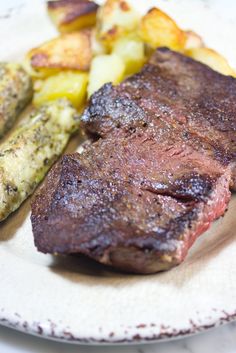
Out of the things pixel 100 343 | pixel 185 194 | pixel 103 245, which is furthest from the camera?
pixel 185 194

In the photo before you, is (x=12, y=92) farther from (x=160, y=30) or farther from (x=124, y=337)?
(x=124, y=337)

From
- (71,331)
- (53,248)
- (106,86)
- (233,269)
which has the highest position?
(106,86)

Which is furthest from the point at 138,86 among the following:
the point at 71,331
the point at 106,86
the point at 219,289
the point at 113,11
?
the point at 71,331

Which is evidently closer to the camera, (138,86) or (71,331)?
(71,331)

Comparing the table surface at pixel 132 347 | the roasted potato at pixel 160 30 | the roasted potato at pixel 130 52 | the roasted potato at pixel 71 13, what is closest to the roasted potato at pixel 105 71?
the roasted potato at pixel 130 52

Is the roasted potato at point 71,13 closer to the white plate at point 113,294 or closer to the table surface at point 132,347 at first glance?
the white plate at point 113,294

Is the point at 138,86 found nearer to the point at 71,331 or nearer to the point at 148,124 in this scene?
the point at 148,124

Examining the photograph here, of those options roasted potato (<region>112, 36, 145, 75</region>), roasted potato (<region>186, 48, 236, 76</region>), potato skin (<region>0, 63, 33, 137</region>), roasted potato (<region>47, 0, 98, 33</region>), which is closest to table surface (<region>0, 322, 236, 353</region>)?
potato skin (<region>0, 63, 33, 137</region>)
